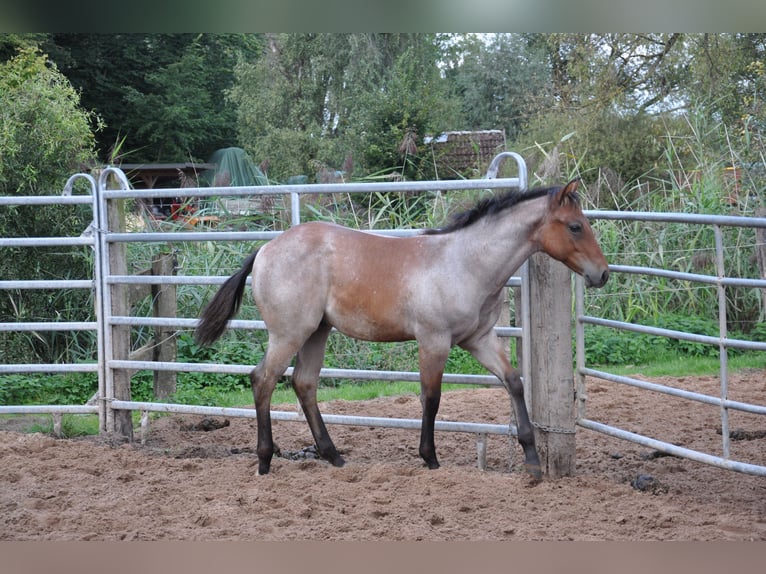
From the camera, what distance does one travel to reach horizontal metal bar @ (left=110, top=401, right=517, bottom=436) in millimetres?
4863

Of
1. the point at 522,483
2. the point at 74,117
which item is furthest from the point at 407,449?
the point at 74,117

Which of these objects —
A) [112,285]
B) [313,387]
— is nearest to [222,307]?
[313,387]

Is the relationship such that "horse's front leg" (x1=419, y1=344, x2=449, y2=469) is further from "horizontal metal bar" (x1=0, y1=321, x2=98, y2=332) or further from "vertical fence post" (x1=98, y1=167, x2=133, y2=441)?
"horizontal metal bar" (x1=0, y1=321, x2=98, y2=332)

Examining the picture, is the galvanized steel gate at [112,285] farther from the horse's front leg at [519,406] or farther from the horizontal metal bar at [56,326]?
the horse's front leg at [519,406]

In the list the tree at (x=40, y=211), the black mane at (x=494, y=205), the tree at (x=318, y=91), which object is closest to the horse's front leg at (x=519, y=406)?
the black mane at (x=494, y=205)

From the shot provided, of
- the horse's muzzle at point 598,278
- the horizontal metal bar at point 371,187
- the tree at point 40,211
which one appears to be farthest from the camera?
the tree at point 40,211

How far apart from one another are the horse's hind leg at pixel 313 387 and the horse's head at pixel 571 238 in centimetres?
144

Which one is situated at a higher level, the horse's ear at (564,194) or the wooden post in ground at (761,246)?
the horse's ear at (564,194)

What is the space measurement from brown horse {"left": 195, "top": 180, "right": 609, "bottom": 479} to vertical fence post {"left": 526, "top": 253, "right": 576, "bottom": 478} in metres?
0.18

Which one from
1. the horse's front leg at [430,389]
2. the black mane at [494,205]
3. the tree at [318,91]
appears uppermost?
the tree at [318,91]

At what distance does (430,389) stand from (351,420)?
0.76 meters

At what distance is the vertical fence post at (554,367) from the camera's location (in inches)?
184

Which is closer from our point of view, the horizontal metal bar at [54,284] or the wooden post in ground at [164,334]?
the horizontal metal bar at [54,284]

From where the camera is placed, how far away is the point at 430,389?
181 inches
